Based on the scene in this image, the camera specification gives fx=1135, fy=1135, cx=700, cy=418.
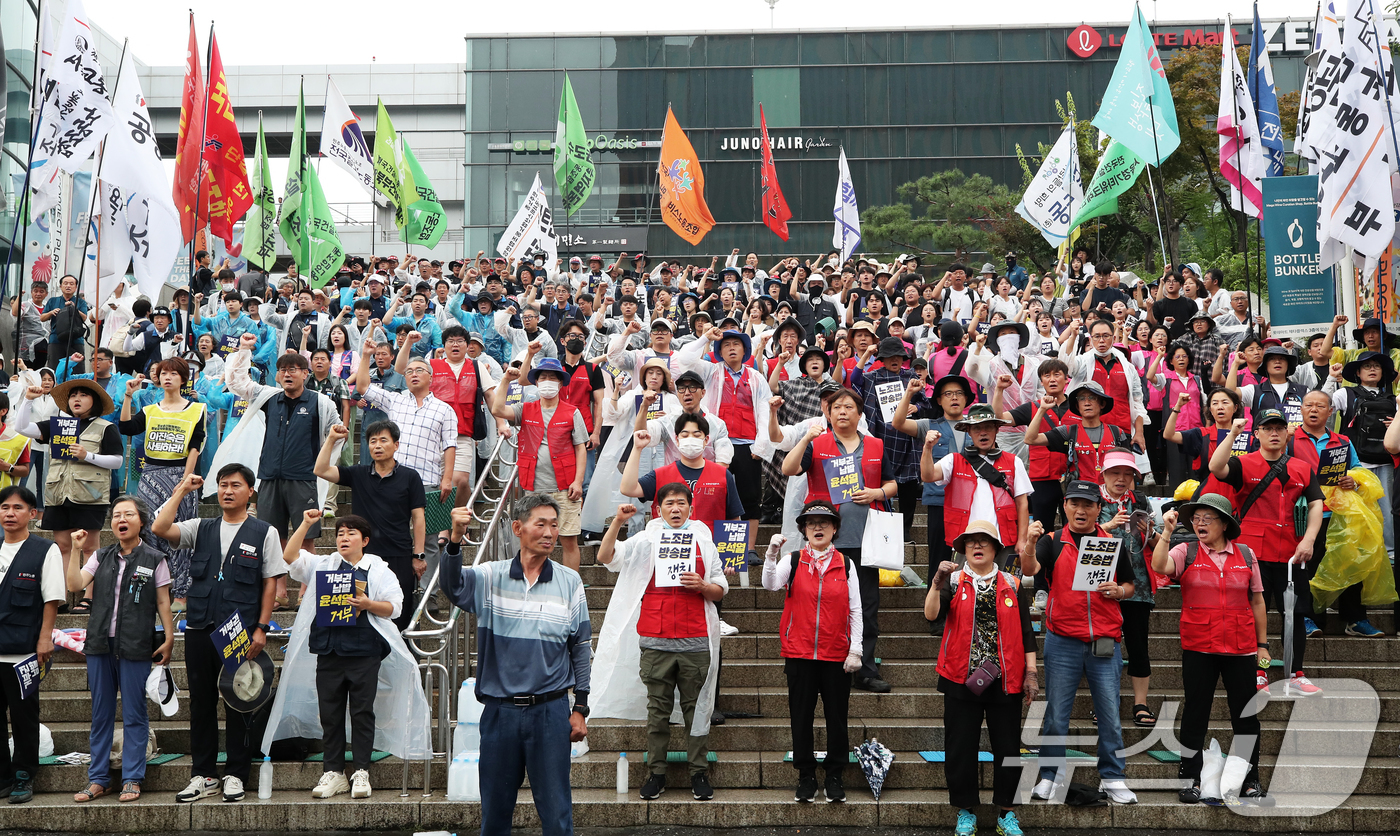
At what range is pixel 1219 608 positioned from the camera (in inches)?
291

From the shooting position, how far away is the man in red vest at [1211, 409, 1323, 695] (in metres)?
8.50

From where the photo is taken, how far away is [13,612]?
297 inches

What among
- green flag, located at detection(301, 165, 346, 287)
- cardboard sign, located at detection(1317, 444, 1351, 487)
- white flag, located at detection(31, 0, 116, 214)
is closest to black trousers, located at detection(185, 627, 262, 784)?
white flag, located at detection(31, 0, 116, 214)

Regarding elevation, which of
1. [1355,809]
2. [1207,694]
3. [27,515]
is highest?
[27,515]

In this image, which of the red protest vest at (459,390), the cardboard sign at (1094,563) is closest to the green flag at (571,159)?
the red protest vest at (459,390)

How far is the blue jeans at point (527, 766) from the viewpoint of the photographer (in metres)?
5.62

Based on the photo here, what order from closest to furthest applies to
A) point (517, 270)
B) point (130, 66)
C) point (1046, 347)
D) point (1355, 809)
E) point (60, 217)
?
point (1355, 809)
point (130, 66)
point (1046, 347)
point (517, 270)
point (60, 217)

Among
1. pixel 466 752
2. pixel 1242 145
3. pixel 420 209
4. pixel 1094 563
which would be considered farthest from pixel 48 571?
pixel 420 209

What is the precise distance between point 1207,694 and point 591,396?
5.72m

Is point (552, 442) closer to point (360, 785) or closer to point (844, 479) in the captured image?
point (844, 479)

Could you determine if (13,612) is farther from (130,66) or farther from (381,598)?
(130,66)

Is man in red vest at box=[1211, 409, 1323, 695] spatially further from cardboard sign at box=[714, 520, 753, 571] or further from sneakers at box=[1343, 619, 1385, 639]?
cardboard sign at box=[714, 520, 753, 571]

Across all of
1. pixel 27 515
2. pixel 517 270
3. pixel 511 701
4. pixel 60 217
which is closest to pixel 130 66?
pixel 27 515

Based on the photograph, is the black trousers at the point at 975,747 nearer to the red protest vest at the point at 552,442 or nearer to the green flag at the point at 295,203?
the red protest vest at the point at 552,442
